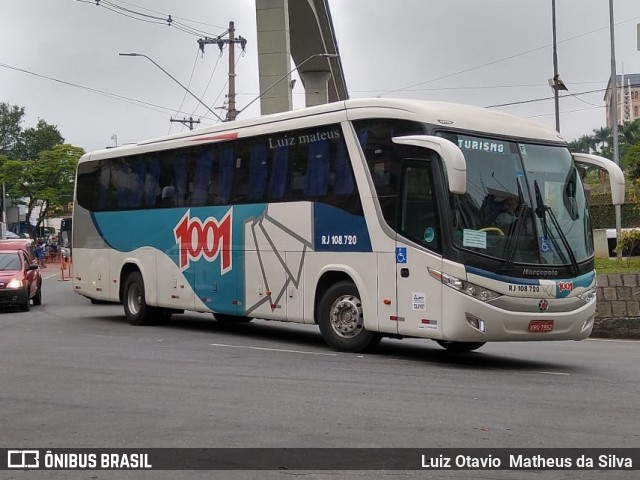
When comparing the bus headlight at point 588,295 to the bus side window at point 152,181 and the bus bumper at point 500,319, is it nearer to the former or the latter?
the bus bumper at point 500,319

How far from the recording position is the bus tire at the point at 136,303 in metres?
18.2

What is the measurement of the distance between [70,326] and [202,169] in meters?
4.97

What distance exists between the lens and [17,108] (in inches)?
4050

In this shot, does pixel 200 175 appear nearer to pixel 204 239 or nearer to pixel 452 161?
pixel 204 239

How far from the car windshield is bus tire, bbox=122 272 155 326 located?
7.18m

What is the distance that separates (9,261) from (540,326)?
17354 mm

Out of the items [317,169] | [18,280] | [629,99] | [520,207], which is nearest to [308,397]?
[520,207]

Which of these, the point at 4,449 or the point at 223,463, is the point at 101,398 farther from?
the point at 223,463

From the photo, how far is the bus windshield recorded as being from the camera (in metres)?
11.4

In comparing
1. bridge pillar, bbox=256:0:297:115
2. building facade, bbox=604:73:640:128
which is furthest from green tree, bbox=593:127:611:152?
bridge pillar, bbox=256:0:297:115

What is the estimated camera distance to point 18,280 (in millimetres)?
23719

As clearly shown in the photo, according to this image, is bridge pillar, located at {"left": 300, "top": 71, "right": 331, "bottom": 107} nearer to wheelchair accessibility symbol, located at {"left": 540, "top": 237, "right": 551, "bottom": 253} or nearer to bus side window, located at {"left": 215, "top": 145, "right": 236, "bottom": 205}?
bus side window, located at {"left": 215, "top": 145, "right": 236, "bottom": 205}
